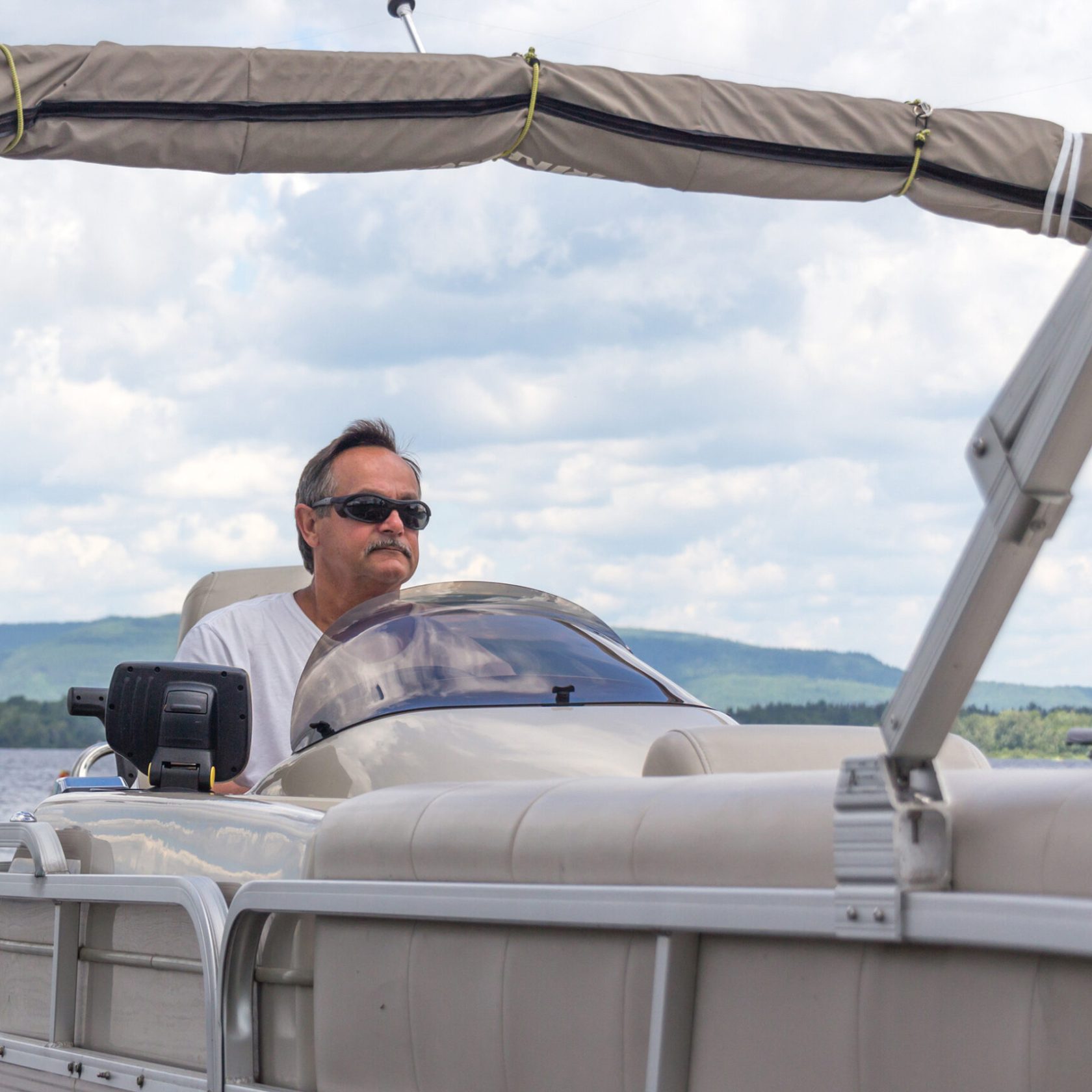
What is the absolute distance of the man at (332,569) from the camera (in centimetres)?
400

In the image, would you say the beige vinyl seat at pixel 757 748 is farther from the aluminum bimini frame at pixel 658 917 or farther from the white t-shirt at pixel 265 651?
the white t-shirt at pixel 265 651

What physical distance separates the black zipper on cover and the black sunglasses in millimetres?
938

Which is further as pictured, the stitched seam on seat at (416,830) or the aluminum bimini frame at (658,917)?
the stitched seam on seat at (416,830)

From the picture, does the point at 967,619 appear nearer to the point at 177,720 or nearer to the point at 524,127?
the point at 177,720

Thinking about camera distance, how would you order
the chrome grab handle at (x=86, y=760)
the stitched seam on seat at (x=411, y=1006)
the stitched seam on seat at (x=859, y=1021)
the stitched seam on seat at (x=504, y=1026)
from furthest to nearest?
the chrome grab handle at (x=86, y=760) → the stitched seam on seat at (x=411, y=1006) → the stitched seam on seat at (x=504, y=1026) → the stitched seam on seat at (x=859, y=1021)

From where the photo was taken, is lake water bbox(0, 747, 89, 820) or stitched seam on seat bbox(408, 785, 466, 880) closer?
stitched seam on seat bbox(408, 785, 466, 880)

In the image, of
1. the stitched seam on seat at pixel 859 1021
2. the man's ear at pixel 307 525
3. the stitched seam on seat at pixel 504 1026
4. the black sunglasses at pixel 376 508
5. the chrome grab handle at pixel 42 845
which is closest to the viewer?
the stitched seam on seat at pixel 859 1021

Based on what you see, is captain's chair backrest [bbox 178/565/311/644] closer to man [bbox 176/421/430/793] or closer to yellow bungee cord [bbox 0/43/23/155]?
man [bbox 176/421/430/793]

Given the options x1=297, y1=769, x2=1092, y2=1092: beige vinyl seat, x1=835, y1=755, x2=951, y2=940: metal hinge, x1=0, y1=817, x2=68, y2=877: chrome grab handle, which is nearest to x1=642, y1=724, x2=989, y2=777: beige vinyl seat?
x1=297, y1=769, x2=1092, y2=1092: beige vinyl seat

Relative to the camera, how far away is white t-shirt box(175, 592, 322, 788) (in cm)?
388

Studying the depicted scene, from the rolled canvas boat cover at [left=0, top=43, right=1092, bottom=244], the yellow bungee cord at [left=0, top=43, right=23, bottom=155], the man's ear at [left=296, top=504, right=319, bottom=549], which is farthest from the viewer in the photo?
the man's ear at [left=296, top=504, right=319, bottom=549]

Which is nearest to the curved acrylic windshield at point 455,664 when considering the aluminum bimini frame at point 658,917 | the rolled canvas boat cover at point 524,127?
the aluminum bimini frame at point 658,917

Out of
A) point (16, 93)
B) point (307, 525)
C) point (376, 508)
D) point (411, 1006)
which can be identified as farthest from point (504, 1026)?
point (307, 525)

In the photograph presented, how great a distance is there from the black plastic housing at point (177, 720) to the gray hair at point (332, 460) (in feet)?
4.13
